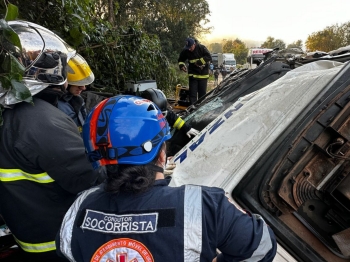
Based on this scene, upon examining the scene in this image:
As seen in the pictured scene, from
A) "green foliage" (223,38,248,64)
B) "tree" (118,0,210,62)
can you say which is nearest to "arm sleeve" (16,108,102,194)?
"tree" (118,0,210,62)

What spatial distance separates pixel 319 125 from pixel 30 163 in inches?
51.9

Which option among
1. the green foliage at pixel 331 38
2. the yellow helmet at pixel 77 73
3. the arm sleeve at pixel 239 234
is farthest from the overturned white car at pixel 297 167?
the green foliage at pixel 331 38

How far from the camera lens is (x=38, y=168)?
4.79 feet

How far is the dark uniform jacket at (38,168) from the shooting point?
1.41m

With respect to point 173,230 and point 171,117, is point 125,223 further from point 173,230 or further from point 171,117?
point 171,117

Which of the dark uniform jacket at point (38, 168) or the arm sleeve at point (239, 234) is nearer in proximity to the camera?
the arm sleeve at point (239, 234)

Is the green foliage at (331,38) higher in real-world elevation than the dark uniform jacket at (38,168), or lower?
lower

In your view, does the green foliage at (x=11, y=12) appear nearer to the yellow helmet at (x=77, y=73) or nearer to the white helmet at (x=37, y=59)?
the white helmet at (x=37, y=59)

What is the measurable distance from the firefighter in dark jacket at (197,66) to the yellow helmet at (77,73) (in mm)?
3866

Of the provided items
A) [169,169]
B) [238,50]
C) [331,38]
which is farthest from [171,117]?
[238,50]

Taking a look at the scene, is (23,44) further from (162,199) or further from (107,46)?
(107,46)

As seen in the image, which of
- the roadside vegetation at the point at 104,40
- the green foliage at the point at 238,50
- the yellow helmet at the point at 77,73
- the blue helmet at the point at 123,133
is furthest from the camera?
the green foliage at the point at 238,50

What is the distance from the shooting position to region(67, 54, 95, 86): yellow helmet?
2398 mm

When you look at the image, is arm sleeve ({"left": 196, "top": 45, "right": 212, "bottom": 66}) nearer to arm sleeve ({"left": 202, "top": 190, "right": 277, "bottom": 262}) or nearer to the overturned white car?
the overturned white car
